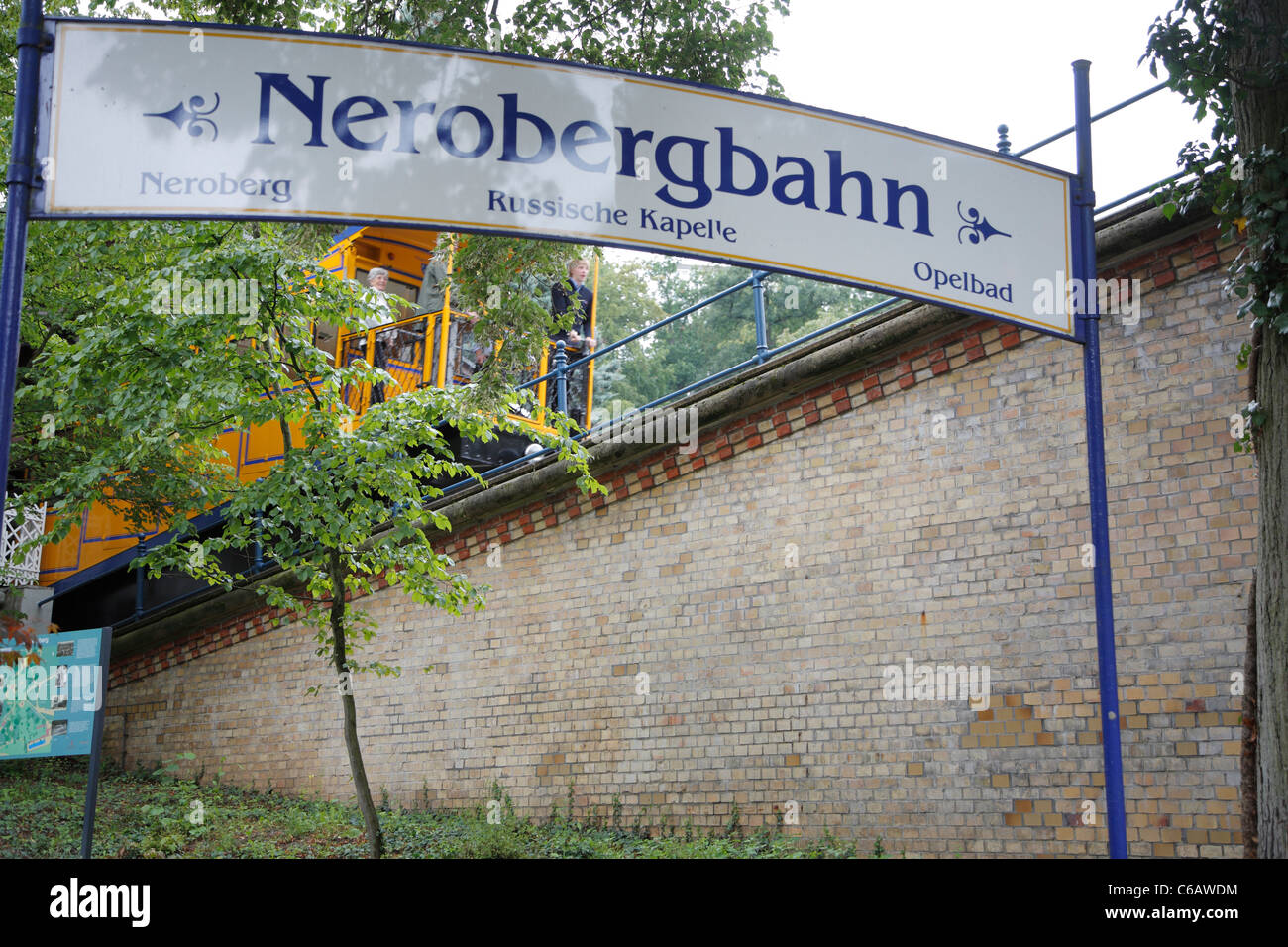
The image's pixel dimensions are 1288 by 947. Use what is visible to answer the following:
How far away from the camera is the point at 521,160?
4.72 metres

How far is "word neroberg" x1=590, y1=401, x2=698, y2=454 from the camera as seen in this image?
30.6 ft

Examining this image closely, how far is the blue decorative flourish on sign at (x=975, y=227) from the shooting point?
524cm

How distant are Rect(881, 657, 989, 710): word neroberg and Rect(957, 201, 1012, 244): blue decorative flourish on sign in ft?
11.0

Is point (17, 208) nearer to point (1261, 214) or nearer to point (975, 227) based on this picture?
point (975, 227)

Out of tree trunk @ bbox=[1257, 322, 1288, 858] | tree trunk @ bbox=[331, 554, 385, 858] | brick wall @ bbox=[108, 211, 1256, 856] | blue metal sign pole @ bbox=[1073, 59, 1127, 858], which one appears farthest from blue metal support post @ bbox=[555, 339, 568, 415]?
tree trunk @ bbox=[1257, 322, 1288, 858]

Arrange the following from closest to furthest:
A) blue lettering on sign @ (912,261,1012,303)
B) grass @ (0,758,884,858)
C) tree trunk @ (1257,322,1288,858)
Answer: tree trunk @ (1257,322,1288,858)
blue lettering on sign @ (912,261,1012,303)
grass @ (0,758,884,858)

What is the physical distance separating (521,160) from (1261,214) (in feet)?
10.8

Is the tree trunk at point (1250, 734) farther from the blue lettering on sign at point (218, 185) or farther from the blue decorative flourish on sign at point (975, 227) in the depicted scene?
the blue lettering on sign at point (218, 185)

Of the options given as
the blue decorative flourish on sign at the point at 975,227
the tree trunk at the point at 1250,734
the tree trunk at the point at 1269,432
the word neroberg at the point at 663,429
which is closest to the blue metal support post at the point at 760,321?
the word neroberg at the point at 663,429

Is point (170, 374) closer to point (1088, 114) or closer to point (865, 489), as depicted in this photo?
point (865, 489)

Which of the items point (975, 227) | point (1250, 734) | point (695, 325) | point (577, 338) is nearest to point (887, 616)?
point (1250, 734)

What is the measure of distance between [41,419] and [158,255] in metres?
3.67

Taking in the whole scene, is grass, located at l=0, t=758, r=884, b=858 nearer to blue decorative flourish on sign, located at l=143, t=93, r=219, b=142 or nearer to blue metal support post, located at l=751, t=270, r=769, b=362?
blue metal support post, located at l=751, t=270, r=769, b=362

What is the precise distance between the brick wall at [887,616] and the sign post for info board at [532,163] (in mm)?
2236
